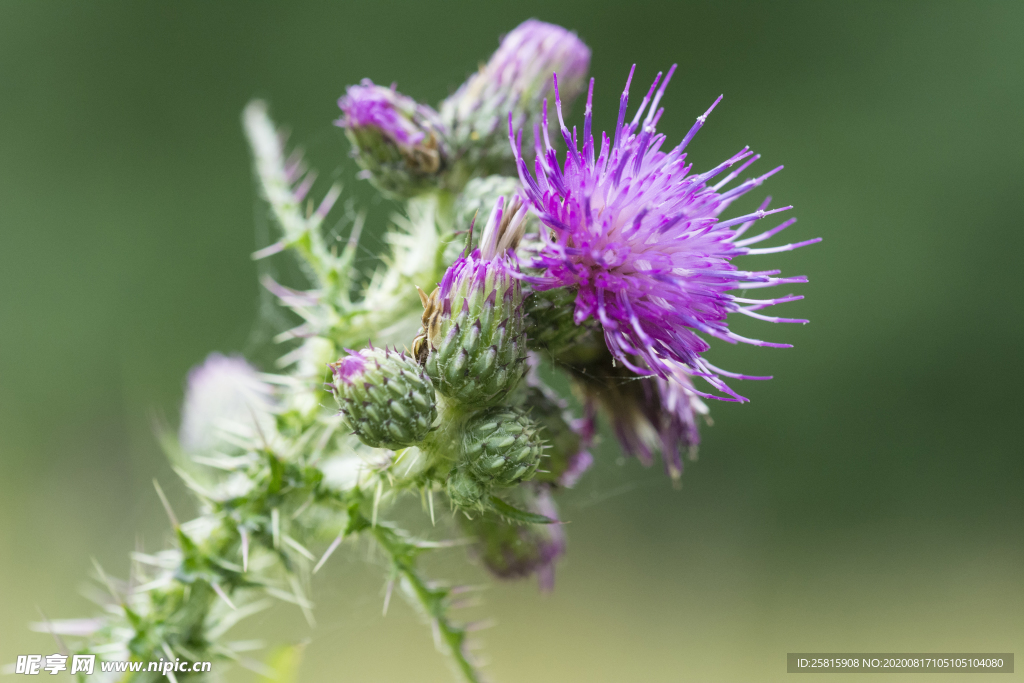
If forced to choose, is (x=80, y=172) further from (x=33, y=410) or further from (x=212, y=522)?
(x=212, y=522)

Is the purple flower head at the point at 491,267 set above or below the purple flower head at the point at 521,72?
below

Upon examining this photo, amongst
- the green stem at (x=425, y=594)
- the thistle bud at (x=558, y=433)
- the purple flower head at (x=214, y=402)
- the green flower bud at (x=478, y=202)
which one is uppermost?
the green flower bud at (x=478, y=202)

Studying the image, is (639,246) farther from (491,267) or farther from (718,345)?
(718,345)

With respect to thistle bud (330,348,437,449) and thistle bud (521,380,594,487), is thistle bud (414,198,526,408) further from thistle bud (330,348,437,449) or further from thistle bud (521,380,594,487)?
thistle bud (521,380,594,487)

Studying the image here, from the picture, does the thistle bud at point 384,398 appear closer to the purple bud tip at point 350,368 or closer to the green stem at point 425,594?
the purple bud tip at point 350,368

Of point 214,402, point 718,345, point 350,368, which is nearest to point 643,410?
point 350,368

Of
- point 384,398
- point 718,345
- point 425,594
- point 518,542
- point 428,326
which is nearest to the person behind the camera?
point 384,398

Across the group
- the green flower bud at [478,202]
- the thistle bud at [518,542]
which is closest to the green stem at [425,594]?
the thistle bud at [518,542]
